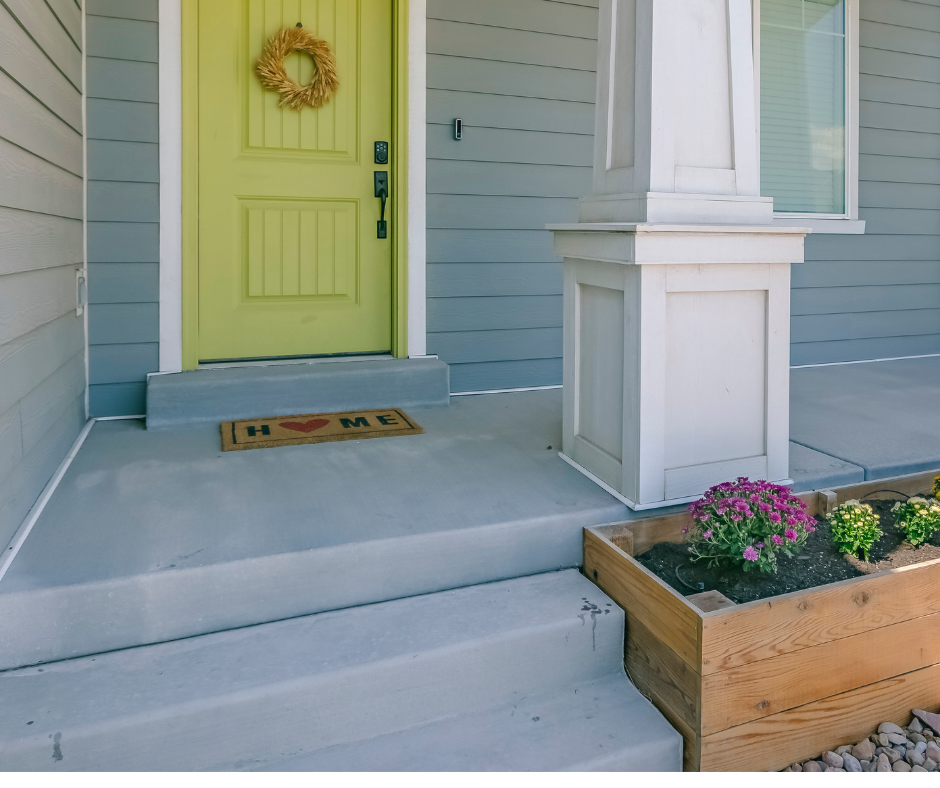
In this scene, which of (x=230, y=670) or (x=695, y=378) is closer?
(x=230, y=670)

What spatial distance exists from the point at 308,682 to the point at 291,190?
2297mm

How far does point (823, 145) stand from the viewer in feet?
14.2

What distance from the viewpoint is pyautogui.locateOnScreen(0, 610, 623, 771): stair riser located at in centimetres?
138

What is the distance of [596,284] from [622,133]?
441 mm

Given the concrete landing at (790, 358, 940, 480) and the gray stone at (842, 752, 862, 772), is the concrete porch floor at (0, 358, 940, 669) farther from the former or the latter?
the gray stone at (842, 752, 862, 772)

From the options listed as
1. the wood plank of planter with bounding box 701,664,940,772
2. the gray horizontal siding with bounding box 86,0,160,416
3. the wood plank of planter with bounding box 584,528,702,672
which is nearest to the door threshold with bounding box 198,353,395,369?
the gray horizontal siding with bounding box 86,0,160,416

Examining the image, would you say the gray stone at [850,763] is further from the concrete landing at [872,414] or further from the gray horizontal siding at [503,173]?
the gray horizontal siding at [503,173]

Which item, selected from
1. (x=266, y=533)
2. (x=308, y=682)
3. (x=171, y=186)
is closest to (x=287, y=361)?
(x=171, y=186)

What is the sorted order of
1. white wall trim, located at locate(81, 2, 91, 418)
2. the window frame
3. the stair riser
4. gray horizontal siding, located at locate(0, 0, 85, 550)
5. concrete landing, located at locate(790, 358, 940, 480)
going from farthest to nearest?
the window frame
white wall trim, located at locate(81, 2, 91, 418)
concrete landing, located at locate(790, 358, 940, 480)
gray horizontal siding, located at locate(0, 0, 85, 550)
the stair riser

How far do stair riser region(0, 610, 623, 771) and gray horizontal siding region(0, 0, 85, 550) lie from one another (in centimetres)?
62

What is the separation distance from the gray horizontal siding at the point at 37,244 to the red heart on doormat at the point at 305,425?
74cm
